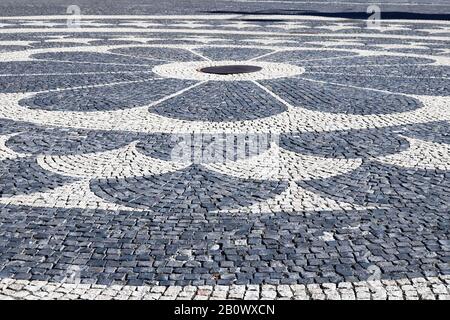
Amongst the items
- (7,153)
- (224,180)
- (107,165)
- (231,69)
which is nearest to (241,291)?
(224,180)

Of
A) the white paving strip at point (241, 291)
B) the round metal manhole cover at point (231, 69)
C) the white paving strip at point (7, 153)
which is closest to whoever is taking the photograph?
the white paving strip at point (241, 291)

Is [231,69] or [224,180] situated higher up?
[231,69]

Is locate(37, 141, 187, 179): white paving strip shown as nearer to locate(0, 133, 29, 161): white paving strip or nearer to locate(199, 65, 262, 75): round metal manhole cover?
locate(0, 133, 29, 161): white paving strip

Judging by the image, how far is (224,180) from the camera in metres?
7.18

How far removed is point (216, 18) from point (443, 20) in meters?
8.49

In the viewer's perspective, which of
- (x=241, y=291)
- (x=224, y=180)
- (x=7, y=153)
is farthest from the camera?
(x=7, y=153)

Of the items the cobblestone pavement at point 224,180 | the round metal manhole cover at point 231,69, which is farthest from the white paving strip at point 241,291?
the round metal manhole cover at point 231,69

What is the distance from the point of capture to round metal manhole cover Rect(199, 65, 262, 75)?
43.8 ft

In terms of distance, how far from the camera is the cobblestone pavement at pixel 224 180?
16.7ft

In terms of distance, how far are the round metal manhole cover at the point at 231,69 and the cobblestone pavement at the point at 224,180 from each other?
0.30 m

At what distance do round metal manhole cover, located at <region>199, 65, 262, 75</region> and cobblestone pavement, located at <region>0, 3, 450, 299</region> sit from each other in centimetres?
30

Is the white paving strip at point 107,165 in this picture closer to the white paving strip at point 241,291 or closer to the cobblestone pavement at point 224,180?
the cobblestone pavement at point 224,180

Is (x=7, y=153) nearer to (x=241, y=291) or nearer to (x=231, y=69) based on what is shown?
(x=241, y=291)

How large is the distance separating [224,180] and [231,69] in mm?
6798
